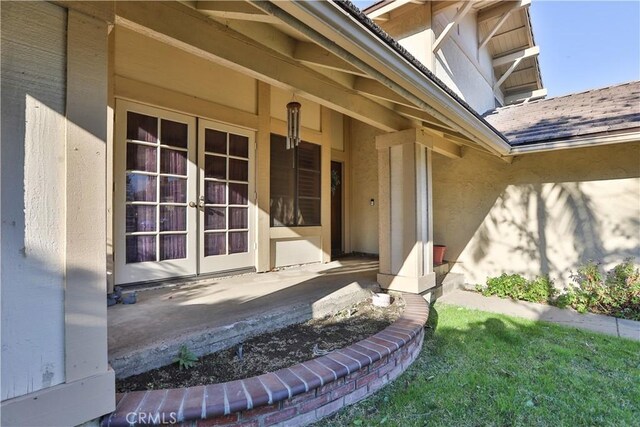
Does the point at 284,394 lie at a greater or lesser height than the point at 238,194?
lesser

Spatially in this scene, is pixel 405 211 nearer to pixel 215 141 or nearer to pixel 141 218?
pixel 215 141

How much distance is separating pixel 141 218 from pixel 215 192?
105 cm

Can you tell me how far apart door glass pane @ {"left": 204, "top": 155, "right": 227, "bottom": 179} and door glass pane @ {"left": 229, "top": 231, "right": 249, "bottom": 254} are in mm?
869

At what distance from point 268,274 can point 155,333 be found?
2533mm

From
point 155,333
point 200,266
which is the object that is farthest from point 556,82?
point 155,333

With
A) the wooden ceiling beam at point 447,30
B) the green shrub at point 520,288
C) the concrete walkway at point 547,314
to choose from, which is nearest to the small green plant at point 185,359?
the concrete walkway at point 547,314

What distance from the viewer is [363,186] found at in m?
7.66

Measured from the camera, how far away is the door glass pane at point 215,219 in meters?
4.57

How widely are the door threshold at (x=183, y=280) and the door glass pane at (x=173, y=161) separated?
54.5 inches

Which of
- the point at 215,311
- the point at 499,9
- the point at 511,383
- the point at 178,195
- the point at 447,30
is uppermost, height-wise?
the point at 499,9

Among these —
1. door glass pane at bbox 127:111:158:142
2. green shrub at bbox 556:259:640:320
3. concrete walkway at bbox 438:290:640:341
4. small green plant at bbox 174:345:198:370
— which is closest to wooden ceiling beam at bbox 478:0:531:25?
green shrub at bbox 556:259:640:320

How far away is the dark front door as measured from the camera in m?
7.36

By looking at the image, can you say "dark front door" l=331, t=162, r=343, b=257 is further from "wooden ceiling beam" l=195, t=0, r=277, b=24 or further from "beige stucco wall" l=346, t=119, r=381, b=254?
"wooden ceiling beam" l=195, t=0, r=277, b=24

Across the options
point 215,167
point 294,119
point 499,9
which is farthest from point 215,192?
point 499,9
